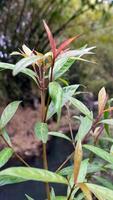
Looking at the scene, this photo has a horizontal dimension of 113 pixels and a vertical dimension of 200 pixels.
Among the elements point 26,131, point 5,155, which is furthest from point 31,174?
point 26,131

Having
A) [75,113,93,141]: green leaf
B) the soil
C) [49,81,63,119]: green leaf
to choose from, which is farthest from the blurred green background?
[49,81,63,119]: green leaf

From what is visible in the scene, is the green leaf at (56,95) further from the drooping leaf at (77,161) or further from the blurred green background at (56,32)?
the blurred green background at (56,32)

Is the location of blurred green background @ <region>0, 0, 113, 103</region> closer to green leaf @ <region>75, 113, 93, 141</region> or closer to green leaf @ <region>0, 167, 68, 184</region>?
green leaf @ <region>75, 113, 93, 141</region>

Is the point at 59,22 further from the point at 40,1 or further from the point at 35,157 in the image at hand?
the point at 35,157

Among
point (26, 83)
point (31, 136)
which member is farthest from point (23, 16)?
point (31, 136)

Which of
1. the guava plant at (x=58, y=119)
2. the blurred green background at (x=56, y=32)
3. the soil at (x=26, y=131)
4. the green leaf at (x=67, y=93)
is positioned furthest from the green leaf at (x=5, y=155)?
the blurred green background at (x=56, y=32)

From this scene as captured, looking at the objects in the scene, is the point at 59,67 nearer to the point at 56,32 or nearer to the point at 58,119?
the point at 58,119

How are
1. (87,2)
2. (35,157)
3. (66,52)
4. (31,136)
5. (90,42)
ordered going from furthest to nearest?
(90,42) → (87,2) → (31,136) → (35,157) → (66,52)
